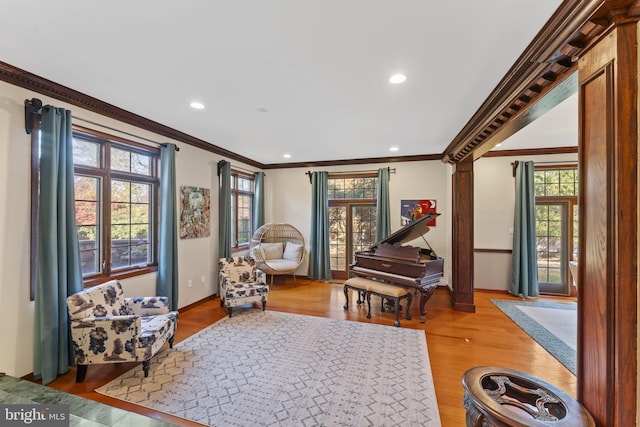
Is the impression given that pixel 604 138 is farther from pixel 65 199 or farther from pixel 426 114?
pixel 65 199

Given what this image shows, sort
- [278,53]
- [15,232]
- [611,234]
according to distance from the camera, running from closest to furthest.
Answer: [611,234] < [278,53] < [15,232]

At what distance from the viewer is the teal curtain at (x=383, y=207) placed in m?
5.87

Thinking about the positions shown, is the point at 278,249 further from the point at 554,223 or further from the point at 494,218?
the point at 554,223

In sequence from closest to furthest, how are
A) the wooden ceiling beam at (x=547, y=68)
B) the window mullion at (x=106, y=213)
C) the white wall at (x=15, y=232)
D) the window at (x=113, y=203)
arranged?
the wooden ceiling beam at (x=547, y=68)
the white wall at (x=15, y=232)
the window at (x=113, y=203)
the window mullion at (x=106, y=213)

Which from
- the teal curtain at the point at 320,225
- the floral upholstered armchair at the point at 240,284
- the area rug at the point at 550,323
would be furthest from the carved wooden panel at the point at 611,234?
the teal curtain at the point at 320,225

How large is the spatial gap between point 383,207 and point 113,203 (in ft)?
15.4

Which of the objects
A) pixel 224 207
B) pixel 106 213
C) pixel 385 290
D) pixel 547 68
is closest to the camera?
pixel 547 68

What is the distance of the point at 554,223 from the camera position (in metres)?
5.29

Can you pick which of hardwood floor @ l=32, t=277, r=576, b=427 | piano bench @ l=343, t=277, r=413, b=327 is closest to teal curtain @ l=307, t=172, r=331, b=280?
hardwood floor @ l=32, t=277, r=576, b=427

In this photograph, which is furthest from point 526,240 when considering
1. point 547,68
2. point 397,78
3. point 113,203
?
point 113,203

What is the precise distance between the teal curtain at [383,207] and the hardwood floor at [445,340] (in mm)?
1565

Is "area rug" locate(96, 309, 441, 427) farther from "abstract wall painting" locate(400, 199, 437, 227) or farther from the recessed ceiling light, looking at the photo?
the recessed ceiling light

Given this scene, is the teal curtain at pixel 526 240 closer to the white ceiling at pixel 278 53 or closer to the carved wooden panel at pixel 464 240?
the carved wooden panel at pixel 464 240

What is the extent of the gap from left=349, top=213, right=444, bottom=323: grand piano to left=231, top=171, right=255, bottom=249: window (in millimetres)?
2815
